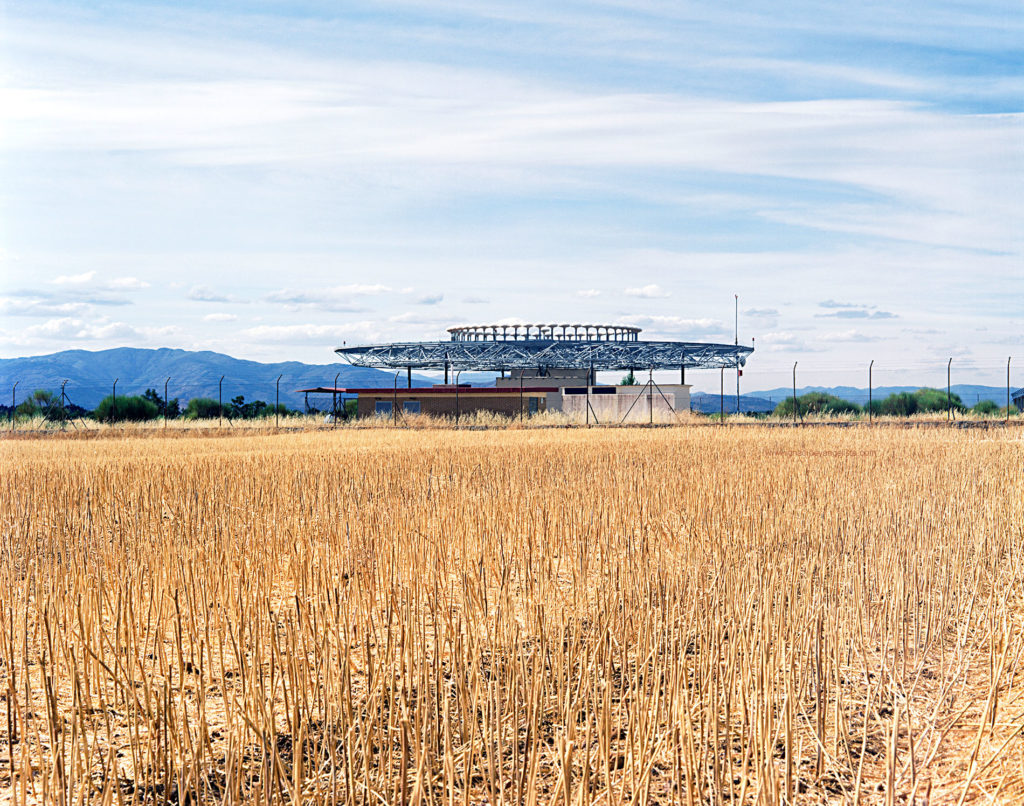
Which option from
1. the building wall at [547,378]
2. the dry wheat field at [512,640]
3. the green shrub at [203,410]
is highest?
the building wall at [547,378]

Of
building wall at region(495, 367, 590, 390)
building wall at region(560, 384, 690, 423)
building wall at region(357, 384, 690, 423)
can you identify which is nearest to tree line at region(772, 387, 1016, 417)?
building wall at region(560, 384, 690, 423)

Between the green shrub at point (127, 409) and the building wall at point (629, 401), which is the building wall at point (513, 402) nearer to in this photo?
the building wall at point (629, 401)

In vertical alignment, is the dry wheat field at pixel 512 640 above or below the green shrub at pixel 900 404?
below

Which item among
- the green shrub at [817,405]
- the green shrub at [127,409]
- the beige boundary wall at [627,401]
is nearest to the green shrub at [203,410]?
the green shrub at [127,409]

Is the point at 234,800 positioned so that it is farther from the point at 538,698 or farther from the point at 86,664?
the point at 86,664

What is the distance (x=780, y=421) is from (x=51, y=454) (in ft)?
73.3

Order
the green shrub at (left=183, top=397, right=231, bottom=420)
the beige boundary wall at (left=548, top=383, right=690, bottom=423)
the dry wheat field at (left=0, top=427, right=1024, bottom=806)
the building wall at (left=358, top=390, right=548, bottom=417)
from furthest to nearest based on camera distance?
the building wall at (left=358, top=390, right=548, bottom=417)
the beige boundary wall at (left=548, top=383, right=690, bottom=423)
the green shrub at (left=183, top=397, right=231, bottom=420)
the dry wheat field at (left=0, top=427, right=1024, bottom=806)

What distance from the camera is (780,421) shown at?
101 feet

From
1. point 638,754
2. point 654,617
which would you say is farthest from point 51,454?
point 638,754

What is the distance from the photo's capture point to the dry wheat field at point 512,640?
3.21 m

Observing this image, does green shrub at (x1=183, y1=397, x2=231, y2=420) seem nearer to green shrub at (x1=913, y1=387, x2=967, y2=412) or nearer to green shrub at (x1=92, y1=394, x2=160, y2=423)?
green shrub at (x1=92, y1=394, x2=160, y2=423)

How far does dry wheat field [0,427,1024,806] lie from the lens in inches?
126

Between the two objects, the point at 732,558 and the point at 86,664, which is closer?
the point at 86,664

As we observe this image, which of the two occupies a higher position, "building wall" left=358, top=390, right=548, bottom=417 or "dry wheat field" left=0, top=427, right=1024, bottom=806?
"building wall" left=358, top=390, right=548, bottom=417
